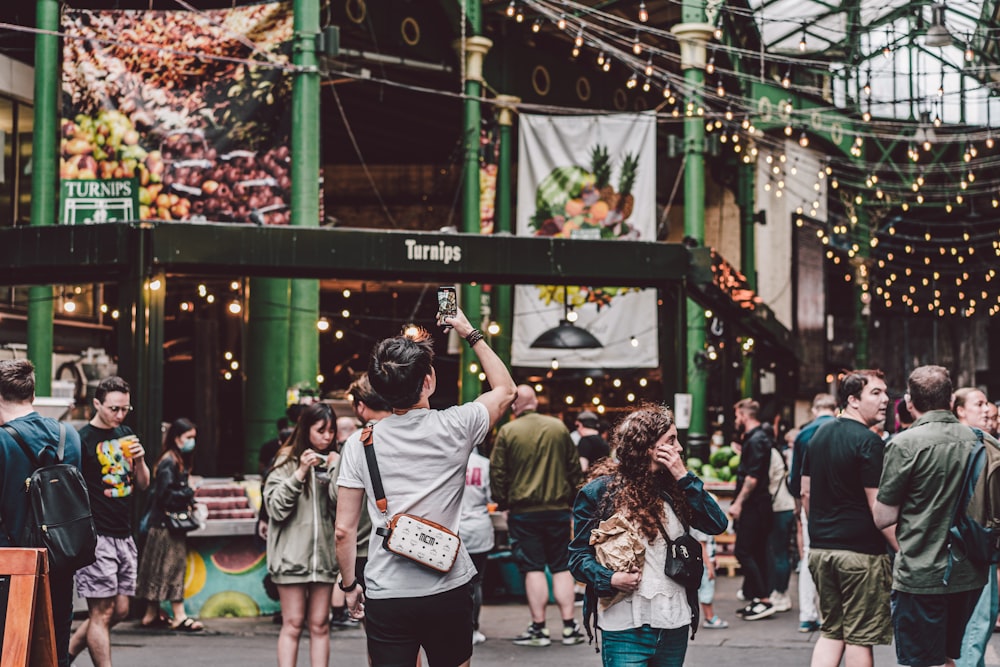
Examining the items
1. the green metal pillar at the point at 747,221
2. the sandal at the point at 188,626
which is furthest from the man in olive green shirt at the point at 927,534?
the green metal pillar at the point at 747,221

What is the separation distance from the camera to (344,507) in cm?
520

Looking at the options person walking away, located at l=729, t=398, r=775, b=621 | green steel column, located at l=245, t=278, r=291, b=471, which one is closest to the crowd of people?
person walking away, located at l=729, t=398, r=775, b=621

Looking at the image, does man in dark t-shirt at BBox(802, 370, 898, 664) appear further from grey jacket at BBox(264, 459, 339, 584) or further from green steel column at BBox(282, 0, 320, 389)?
green steel column at BBox(282, 0, 320, 389)

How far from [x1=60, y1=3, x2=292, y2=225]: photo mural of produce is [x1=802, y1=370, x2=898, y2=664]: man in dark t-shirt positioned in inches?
435

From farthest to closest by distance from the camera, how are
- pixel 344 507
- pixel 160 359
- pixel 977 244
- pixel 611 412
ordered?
pixel 977 244 → pixel 611 412 → pixel 160 359 → pixel 344 507

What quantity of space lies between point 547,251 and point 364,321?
1376 cm

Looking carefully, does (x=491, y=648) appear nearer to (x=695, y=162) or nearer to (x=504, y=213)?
(x=504, y=213)

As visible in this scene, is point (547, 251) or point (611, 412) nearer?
point (547, 251)

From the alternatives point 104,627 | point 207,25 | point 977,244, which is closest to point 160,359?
point 104,627

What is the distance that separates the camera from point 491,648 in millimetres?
10211

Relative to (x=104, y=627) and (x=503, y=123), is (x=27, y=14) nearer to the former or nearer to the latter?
(x=503, y=123)

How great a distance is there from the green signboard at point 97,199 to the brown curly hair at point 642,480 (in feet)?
38.9

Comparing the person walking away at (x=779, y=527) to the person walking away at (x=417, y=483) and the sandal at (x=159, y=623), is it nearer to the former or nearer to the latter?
the sandal at (x=159, y=623)

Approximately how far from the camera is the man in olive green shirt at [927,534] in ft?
20.8
